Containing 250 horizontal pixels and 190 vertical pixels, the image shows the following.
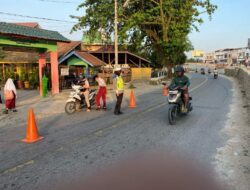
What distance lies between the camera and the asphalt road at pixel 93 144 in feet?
16.1

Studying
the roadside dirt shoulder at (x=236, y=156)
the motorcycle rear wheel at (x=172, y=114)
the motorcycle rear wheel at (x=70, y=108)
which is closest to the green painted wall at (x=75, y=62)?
the motorcycle rear wheel at (x=70, y=108)

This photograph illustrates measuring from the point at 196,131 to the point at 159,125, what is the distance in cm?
127

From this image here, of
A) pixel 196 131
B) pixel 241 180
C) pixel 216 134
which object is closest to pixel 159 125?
pixel 196 131

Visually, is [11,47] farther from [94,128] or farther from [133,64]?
[133,64]

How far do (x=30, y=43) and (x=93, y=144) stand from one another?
38.9 ft

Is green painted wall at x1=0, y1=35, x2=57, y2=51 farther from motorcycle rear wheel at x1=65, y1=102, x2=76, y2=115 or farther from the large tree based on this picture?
the large tree

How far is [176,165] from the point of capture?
525cm

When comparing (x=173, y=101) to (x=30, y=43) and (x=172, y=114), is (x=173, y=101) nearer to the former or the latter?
(x=172, y=114)

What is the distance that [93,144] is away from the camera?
21.8 feet

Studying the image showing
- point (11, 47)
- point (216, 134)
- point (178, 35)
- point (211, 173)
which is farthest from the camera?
point (178, 35)

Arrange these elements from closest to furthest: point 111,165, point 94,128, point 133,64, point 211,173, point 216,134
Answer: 1. point 211,173
2. point 111,165
3. point 216,134
4. point 94,128
5. point 133,64

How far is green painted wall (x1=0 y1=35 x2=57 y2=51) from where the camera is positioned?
1470 cm

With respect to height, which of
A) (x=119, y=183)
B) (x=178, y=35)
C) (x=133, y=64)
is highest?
(x=178, y=35)

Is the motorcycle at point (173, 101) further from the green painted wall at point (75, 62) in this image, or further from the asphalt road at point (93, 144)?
the green painted wall at point (75, 62)
